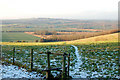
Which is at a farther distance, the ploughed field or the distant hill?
the distant hill

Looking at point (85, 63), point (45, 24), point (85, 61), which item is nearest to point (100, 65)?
point (85, 63)

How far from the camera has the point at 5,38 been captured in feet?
75.6

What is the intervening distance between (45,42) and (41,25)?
287 cm

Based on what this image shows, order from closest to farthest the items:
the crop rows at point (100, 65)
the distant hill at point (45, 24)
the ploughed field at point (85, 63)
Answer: the crop rows at point (100, 65)
the ploughed field at point (85, 63)
the distant hill at point (45, 24)

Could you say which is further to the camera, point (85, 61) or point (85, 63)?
point (85, 61)

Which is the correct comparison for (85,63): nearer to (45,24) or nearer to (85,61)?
(85,61)

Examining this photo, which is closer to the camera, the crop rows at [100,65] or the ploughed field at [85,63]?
the crop rows at [100,65]

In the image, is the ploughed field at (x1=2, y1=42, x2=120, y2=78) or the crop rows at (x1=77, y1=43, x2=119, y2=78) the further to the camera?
the ploughed field at (x1=2, y1=42, x2=120, y2=78)

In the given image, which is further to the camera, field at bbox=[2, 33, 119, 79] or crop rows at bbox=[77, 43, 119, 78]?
field at bbox=[2, 33, 119, 79]

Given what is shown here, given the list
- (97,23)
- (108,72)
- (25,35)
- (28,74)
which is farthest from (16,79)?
(97,23)

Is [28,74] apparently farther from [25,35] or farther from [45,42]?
[45,42]

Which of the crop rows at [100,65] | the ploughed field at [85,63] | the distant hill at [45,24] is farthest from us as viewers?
the distant hill at [45,24]

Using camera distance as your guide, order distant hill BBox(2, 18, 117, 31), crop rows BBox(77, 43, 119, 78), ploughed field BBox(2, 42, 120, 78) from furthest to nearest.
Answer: distant hill BBox(2, 18, 117, 31)
ploughed field BBox(2, 42, 120, 78)
crop rows BBox(77, 43, 119, 78)

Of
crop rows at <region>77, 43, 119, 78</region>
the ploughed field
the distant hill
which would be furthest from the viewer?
the distant hill
